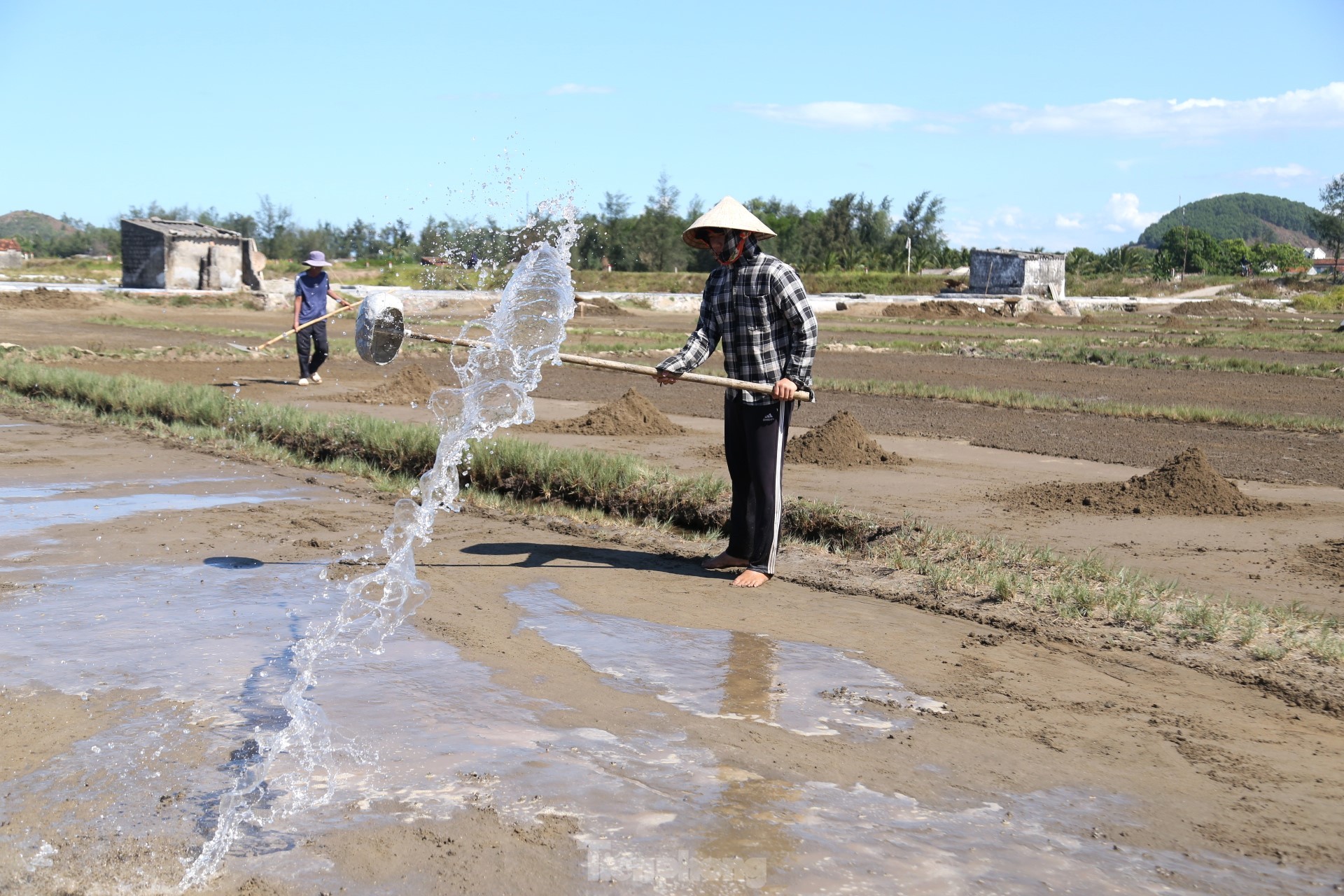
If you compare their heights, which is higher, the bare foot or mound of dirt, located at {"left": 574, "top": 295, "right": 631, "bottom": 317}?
mound of dirt, located at {"left": 574, "top": 295, "right": 631, "bottom": 317}

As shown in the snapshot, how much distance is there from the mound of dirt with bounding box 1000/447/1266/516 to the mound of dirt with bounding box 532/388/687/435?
14.0 feet

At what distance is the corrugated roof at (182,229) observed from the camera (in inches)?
1468

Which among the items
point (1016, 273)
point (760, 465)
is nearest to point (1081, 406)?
point (760, 465)

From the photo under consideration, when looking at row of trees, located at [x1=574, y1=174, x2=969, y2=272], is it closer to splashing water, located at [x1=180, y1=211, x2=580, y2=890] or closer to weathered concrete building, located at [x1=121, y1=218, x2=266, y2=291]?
weathered concrete building, located at [x1=121, y1=218, x2=266, y2=291]

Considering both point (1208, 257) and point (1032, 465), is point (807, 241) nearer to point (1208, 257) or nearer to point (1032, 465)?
point (1208, 257)

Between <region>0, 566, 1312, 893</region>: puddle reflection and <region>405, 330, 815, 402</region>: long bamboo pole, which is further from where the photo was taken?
<region>405, 330, 815, 402</region>: long bamboo pole

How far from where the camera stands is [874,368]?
20891mm

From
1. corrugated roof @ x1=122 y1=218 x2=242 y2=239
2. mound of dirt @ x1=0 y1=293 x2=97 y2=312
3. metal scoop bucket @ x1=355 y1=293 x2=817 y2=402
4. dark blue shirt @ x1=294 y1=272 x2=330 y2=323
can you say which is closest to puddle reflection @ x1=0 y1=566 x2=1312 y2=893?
metal scoop bucket @ x1=355 y1=293 x2=817 y2=402

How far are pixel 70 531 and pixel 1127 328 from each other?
34.1 m

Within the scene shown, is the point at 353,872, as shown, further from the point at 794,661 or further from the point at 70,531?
the point at 70,531

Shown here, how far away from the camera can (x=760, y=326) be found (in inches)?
231

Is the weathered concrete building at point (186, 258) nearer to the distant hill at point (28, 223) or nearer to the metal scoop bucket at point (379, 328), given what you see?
the metal scoop bucket at point (379, 328)

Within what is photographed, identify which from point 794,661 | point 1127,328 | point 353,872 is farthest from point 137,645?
point 1127,328

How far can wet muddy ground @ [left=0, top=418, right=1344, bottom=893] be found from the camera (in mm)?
3082
